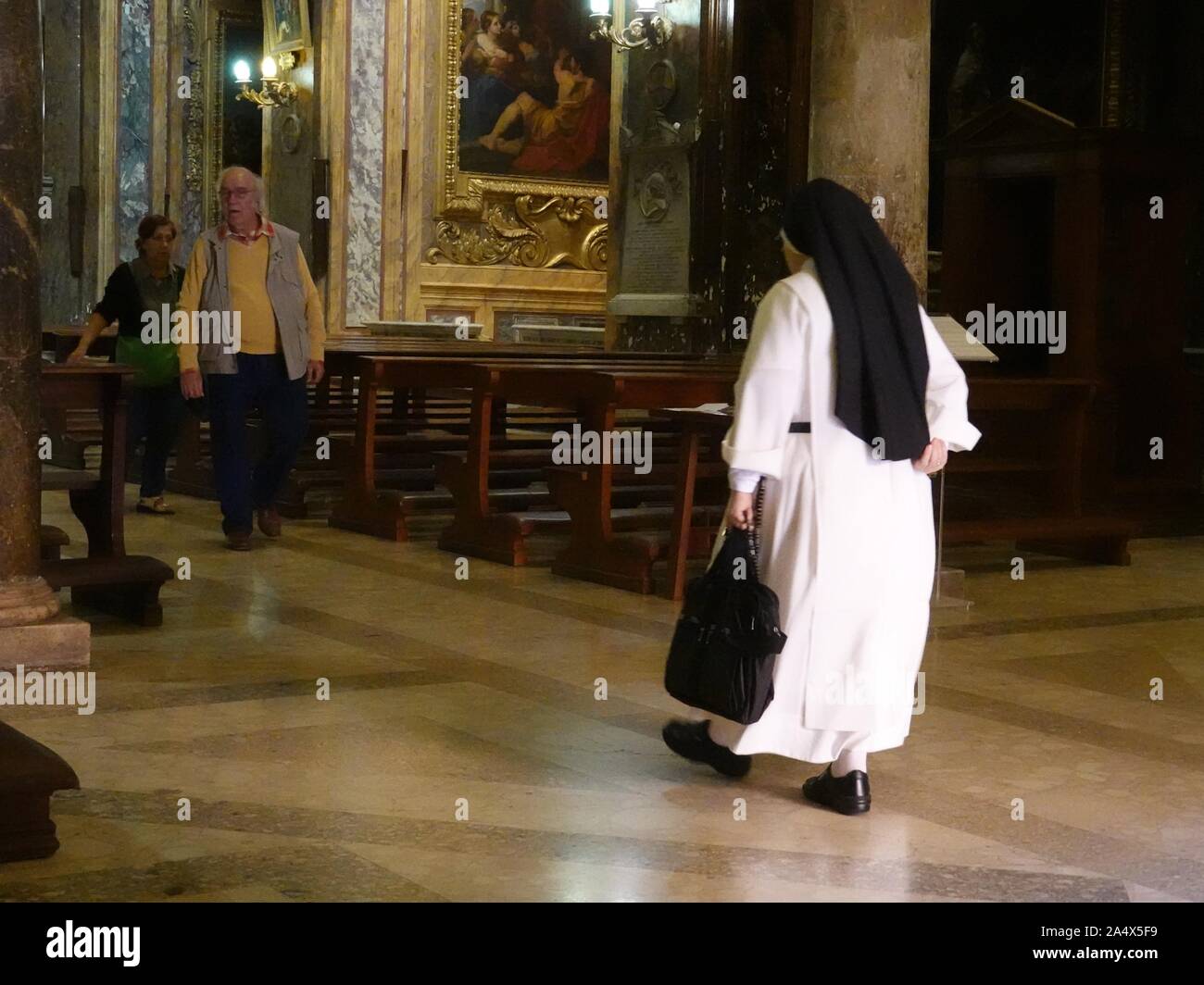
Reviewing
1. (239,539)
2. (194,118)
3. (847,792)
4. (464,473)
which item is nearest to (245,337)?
(239,539)

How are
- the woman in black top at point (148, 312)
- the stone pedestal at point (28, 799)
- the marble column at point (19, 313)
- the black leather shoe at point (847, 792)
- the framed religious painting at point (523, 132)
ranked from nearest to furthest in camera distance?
1. the stone pedestal at point (28, 799)
2. the black leather shoe at point (847, 792)
3. the marble column at point (19, 313)
4. the woman in black top at point (148, 312)
5. the framed religious painting at point (523, 132)

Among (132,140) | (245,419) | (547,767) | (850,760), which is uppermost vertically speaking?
(132,140)

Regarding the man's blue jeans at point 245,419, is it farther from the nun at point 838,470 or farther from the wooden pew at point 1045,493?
the nun at point 838,470

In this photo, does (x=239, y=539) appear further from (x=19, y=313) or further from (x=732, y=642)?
(x=732, y=642)

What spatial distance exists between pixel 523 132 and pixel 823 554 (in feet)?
51.4

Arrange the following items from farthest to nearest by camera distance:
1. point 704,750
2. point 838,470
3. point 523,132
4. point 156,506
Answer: point 523,132
point 156,506
point 704,750
point 838,470

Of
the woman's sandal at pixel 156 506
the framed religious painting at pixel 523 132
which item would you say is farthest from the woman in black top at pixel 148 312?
the framed religious painting at pixel 523 132

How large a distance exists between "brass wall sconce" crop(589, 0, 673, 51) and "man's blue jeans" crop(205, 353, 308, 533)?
229 inches

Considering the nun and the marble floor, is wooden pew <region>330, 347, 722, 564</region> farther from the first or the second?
the nun

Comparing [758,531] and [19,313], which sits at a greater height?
[19,313]

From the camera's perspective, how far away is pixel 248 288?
8844 millimetres

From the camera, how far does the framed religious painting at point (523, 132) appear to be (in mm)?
19156

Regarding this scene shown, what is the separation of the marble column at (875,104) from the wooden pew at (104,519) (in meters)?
3.05

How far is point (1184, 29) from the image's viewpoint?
14016 mm
